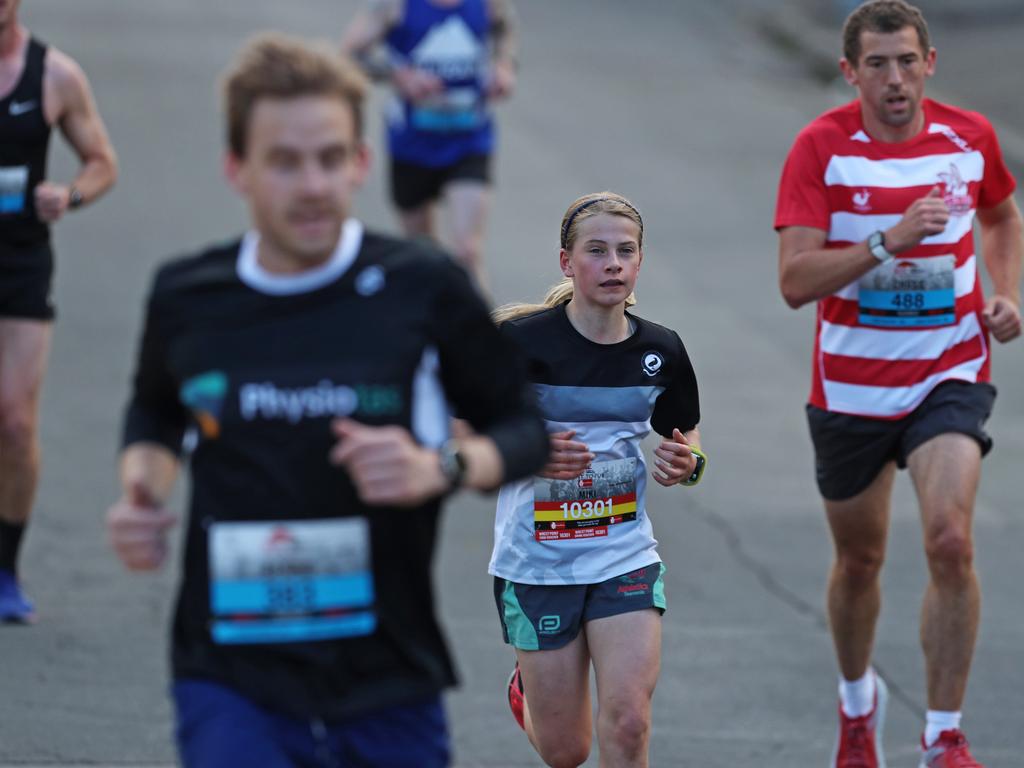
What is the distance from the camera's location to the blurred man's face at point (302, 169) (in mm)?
3227

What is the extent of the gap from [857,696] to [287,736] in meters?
3.25

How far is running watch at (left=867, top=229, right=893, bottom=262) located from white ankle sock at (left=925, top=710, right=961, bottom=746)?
147cm

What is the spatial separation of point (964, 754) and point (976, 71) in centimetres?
1681

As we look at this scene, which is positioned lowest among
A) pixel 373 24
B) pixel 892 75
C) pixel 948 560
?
pixel 948 560

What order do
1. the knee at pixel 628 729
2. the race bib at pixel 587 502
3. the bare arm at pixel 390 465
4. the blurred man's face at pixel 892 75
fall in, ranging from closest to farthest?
the bare arm at pixel 390 465 < the knee at pixel 628 729 < the race bib at pixel 587 502 < the blurred man's face at pixel 892 75

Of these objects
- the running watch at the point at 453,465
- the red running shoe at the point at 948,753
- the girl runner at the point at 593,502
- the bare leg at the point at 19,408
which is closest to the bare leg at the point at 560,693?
the girl runner at the point at 593,502

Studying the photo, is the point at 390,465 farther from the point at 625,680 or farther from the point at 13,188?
the point at 13,188

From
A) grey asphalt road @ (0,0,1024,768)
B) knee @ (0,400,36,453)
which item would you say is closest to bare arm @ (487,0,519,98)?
grey asphalt road @ (0,0,1024,768)

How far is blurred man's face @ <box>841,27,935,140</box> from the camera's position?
233 inches

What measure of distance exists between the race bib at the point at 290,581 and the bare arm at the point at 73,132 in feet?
13.0

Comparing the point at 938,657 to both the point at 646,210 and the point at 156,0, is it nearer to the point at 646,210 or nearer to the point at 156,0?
the point at 646,210

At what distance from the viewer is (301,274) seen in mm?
3330

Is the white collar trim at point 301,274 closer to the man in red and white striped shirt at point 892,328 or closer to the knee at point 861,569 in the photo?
the man in red and white striped shirt at point 892,328

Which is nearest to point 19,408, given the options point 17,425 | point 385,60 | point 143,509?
point 17,425
